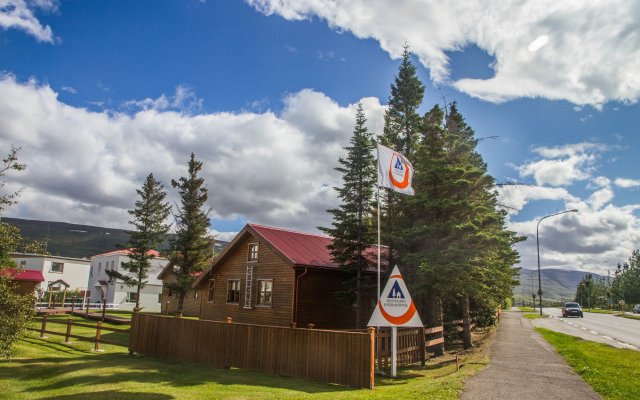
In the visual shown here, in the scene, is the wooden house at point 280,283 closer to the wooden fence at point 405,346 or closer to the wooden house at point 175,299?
the wooden fence at point 405,346

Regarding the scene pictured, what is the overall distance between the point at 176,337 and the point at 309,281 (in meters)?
9.26

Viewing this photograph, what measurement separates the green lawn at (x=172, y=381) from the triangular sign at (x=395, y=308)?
5.79 ft

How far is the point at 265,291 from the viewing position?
26.5 m

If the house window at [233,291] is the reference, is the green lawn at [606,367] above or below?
below

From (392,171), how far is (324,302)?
12.0 m

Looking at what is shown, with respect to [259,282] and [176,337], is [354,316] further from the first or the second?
[176,337]

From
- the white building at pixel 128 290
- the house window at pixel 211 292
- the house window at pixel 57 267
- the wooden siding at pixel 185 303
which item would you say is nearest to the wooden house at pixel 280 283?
the house window at pixel 211 292

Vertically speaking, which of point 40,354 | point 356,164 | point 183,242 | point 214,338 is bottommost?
point 40,354

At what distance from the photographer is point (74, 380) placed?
13.0 meters

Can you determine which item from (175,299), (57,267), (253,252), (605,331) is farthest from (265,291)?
(57,267)

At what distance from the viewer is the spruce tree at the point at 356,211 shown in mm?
23250

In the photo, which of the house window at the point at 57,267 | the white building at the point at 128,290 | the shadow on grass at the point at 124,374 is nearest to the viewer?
the shadow on grass at the point at 124,374

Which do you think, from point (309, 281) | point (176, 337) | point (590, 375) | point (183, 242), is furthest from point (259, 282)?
point (590, 375)

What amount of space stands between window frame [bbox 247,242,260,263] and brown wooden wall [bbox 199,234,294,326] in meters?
0.20
